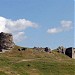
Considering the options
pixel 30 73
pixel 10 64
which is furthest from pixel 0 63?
pixel 30 73

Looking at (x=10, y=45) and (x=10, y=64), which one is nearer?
(x=10, y=64)

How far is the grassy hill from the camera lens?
176 ft

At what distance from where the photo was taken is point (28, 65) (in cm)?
5788

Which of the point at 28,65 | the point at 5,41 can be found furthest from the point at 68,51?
the point at 28,65

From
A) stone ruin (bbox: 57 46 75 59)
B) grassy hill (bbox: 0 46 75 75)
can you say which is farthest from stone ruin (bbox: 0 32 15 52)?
stone ruin (bbox: 57 46 75 59)

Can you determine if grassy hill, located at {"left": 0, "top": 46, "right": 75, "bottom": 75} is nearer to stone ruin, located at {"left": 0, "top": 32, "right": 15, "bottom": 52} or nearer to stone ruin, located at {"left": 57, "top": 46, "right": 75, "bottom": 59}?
stone ruin, located at {"left": 0, "top": 32, "right": 15, "bottom": 52}

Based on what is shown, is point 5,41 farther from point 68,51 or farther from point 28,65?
point 68,51

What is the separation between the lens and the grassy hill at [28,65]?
53656mm

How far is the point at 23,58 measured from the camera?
64938mm

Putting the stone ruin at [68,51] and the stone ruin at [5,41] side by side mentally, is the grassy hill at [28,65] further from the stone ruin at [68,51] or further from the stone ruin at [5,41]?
the stone ruin at [68,51]

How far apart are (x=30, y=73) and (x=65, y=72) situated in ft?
21.3

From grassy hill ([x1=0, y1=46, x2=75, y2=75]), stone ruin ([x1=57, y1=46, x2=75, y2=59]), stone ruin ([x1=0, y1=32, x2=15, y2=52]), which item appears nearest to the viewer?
grassy hill ([x1=0, y1=46, x2=75, y2=75])

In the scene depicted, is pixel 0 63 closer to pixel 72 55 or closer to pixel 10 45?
pixel 10 45

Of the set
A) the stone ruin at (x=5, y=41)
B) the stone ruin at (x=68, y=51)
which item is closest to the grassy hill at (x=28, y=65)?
the stone ruin at (x=5, y=41)
